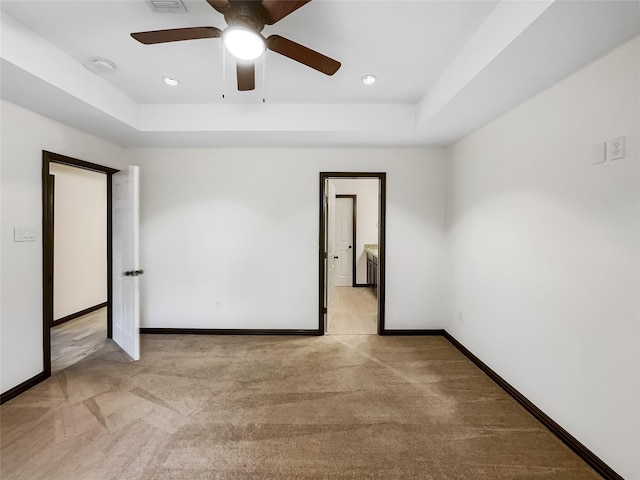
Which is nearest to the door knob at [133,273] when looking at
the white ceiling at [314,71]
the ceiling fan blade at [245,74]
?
the white ceiling at [314,71]

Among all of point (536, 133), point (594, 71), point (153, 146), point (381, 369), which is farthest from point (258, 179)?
point (594, 71)

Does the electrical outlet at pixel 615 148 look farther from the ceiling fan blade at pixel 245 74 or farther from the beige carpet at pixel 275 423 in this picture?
the ceiling fan blade at pixel 245 74

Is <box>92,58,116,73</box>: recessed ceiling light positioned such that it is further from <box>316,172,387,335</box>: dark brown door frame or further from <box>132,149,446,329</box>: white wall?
<box>316,172,387,335</box>: dark brown door frame

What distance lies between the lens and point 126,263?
2992 millimetres

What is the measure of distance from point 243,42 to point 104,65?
4.75 ft

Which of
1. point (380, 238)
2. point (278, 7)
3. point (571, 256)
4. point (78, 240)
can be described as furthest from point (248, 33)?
point (78, 240)

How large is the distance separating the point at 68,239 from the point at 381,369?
4631mm

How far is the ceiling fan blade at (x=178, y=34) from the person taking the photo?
4.66 ft

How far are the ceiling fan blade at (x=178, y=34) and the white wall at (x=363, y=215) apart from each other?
4.82 meters

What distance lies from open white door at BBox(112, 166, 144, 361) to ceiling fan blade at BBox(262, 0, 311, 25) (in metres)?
2.13

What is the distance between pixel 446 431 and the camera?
6.13ft

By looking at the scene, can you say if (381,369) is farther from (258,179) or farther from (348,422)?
(258,179)

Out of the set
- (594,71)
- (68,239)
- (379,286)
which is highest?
(594,71)

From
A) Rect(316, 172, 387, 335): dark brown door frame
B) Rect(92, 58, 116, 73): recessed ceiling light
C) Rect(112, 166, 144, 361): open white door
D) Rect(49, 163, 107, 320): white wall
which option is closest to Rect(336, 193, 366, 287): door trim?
Rect(316, 172, 387, 335): dark brown door frame
